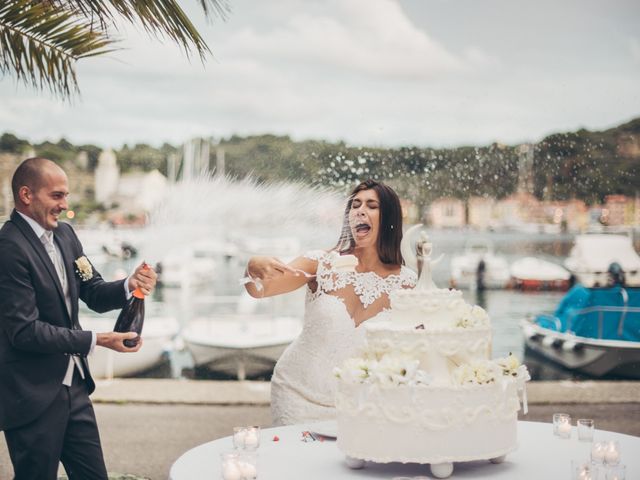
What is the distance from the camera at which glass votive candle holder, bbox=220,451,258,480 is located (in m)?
2.76

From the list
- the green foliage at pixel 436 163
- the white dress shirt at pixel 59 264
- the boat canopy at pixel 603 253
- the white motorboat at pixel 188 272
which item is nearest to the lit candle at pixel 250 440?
the white dress shirt at pixel 59 264

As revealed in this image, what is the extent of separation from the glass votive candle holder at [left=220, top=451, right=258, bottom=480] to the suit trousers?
1.12 meters

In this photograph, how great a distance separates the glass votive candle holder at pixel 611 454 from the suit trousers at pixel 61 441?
6.90 ft

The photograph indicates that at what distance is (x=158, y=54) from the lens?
23.0 meters

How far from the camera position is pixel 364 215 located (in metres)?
4.22

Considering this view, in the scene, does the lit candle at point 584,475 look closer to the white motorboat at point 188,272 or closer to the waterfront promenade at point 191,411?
the waterfront promenade at point 191,411

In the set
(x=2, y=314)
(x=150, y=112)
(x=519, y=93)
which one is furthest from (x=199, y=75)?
(x=2, y=314)

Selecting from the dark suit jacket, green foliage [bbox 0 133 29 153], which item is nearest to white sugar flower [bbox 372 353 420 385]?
the dark suit jacket

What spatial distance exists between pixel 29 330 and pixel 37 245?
386mm

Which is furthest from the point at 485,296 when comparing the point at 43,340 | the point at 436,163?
the point at 43,340

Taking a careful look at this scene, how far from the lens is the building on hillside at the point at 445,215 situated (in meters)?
20.7

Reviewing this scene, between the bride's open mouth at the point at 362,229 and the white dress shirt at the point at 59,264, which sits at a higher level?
the bride's open mouth at the point at 362,229

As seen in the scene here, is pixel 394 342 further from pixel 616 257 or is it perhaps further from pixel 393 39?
pixel 393 39

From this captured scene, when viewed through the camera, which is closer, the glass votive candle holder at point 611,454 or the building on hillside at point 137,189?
the glass votive candle holder at point 611,454
